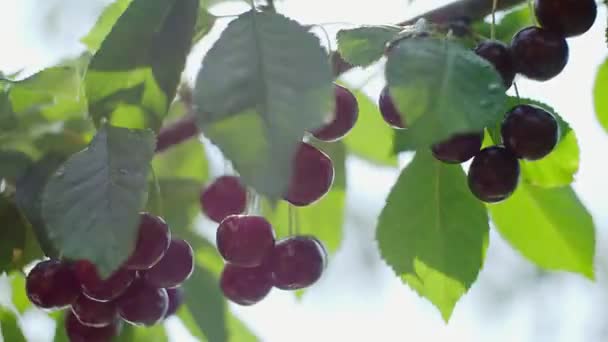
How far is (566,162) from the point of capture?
0.92m

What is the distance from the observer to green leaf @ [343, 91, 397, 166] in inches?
47.5

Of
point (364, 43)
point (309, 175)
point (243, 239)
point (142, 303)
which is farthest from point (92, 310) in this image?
point (364, 43)

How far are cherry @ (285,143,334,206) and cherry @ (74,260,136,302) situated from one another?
17cm

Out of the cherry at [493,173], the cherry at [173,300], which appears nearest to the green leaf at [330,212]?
the cherry at [173,300]

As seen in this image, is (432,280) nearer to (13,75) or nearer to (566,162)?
(566,162)

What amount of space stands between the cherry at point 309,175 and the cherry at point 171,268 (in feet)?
0.46

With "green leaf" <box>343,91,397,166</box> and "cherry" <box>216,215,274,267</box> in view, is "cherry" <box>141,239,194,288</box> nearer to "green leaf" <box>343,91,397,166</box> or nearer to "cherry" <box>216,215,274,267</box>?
"cherry" <box>216,215,274,267</box>

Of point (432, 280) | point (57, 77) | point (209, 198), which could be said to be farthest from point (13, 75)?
point (432, 280)

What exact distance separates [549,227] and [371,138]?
30cm

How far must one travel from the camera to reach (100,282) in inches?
33.9

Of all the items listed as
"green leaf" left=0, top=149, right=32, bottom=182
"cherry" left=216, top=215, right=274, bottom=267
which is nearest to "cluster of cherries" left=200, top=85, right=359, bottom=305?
"cherry" left=216, top=215, right=274, bottom=267

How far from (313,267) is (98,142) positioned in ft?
0.95

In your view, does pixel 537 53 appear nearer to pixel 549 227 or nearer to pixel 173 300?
pixel 549 227

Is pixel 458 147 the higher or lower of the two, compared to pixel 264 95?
lower
